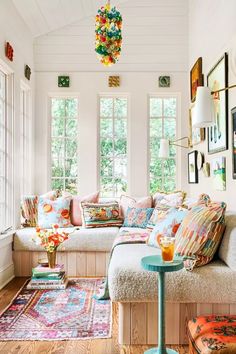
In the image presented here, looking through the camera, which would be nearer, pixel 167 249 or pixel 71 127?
pixel 167 249

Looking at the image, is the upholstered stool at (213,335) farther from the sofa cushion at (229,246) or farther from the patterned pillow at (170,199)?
the patterned pillow at (170,199)

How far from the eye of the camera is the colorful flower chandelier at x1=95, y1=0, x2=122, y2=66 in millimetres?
4121

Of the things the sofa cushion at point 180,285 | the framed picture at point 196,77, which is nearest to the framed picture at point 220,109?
the framed picture at point 196,77

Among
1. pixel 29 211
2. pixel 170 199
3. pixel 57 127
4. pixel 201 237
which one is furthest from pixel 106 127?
pixel 201 237

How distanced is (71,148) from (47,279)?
229 centimetres

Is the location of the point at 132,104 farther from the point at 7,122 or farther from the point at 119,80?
the point at 7,122

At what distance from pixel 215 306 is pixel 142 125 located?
3.45 meters

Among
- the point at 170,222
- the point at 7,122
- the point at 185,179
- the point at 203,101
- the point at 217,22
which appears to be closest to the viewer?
the point at 203,101

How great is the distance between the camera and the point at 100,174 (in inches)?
219

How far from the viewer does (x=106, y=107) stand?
5.58m

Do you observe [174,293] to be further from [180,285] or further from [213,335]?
[213,335]


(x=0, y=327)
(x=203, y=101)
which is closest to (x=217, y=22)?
(x=203, y=101)

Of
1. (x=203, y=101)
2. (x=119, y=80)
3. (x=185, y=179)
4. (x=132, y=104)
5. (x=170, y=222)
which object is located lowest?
(x=170, y=222)

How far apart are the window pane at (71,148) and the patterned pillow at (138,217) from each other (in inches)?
54.0
